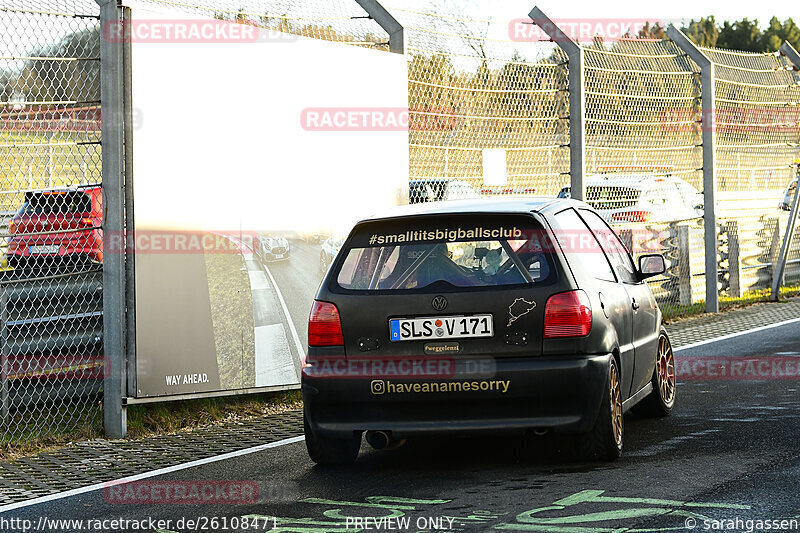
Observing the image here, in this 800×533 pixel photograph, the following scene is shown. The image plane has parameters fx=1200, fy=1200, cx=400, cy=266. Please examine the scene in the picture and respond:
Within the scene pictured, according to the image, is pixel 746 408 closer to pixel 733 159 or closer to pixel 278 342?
pixel 278 342

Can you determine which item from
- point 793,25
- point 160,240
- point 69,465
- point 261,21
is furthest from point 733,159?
point 793,25

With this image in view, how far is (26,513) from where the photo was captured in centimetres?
614

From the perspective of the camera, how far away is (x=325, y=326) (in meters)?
6.71

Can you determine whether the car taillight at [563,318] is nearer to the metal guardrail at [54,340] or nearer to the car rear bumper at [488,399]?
the car rear bumper at [488,399]

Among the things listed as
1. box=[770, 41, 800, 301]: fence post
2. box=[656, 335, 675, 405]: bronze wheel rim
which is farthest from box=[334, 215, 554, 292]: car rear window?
box=[770, 41, 800, 301]: fence post

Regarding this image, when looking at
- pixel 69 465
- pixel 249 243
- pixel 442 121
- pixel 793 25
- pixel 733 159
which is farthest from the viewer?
pixel 793 25

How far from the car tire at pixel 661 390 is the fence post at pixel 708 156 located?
787 cm

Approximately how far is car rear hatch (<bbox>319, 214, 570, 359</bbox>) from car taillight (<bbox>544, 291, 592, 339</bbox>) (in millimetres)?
42

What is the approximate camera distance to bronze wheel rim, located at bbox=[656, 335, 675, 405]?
8.37 meters

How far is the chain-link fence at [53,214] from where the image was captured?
838 cm

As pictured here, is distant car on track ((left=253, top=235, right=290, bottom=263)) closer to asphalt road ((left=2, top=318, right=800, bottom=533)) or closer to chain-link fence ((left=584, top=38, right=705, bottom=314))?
asphalt road ((left=2, top=318, right=800, bottom=533))

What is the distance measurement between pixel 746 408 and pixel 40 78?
5483 millimetres

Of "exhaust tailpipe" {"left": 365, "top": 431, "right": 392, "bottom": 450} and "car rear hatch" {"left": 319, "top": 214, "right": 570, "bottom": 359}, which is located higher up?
"car rear hatch" {"left": 319, "top": 214, "right": 570, "bottom": 359}
